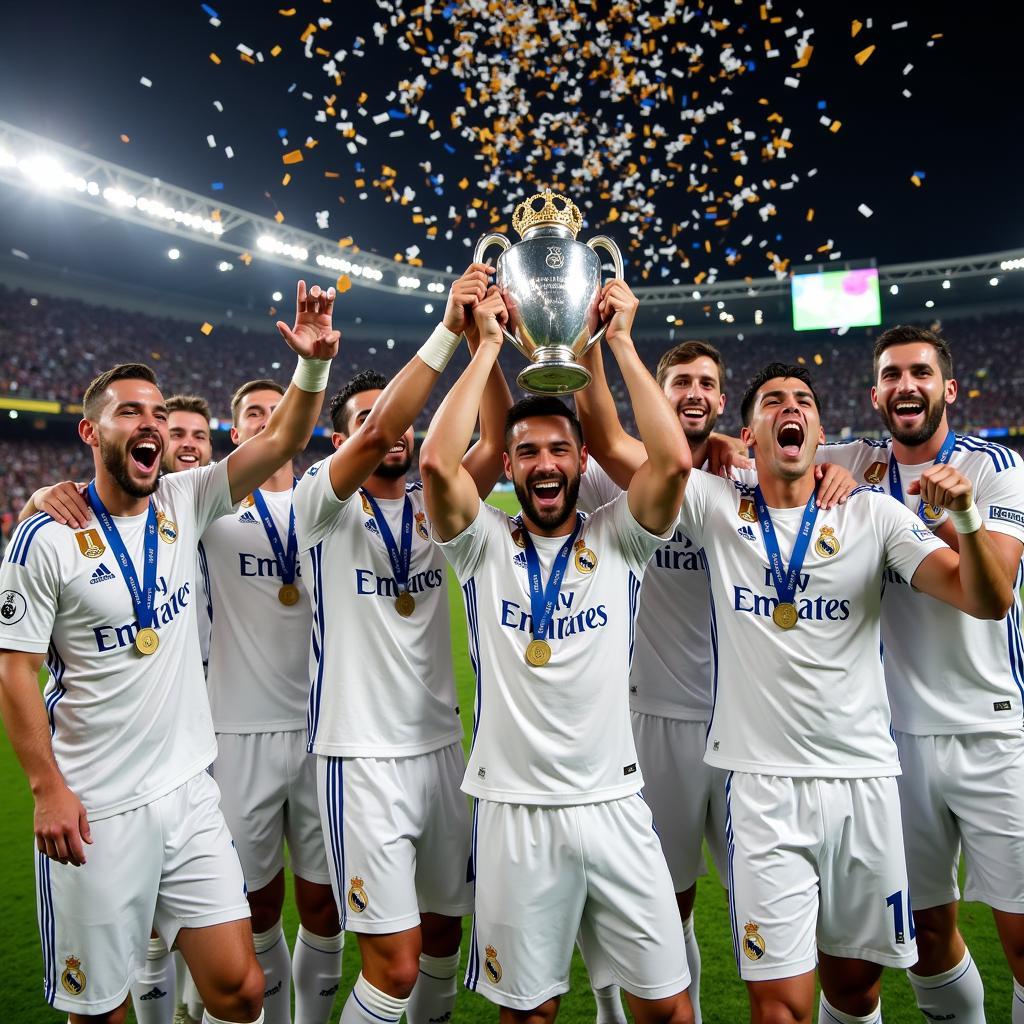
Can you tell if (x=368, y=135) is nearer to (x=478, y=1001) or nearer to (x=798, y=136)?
(x=798, y=136)

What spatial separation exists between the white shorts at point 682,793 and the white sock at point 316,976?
4.15 feet

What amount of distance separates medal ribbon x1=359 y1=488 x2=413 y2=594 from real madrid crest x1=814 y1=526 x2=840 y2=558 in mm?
1357

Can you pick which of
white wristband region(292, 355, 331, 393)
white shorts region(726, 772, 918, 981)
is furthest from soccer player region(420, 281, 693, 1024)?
white wristband region(292, 355, 331, 393)

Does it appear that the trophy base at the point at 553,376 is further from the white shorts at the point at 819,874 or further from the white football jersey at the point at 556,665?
the white shorts at the point at 819,874

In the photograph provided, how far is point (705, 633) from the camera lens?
10.3 ft

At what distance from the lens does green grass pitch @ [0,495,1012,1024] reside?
10.7ft

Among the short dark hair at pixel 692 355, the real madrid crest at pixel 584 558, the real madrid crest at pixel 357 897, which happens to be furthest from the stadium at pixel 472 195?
the short dark hair at pixel 692 355

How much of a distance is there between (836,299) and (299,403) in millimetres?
29539

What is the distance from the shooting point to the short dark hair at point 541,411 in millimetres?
2570

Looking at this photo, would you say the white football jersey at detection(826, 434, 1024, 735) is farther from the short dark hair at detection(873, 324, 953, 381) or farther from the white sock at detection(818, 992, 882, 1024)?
the white sock at detection(818, 992, 882, 1024)

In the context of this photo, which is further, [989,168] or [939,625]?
[989,168]

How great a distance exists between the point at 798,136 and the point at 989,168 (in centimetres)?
558

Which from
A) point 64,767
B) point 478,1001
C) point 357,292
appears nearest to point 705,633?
point 478,1001

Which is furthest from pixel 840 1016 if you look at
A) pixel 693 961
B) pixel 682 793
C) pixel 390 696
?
pixel 390 696
